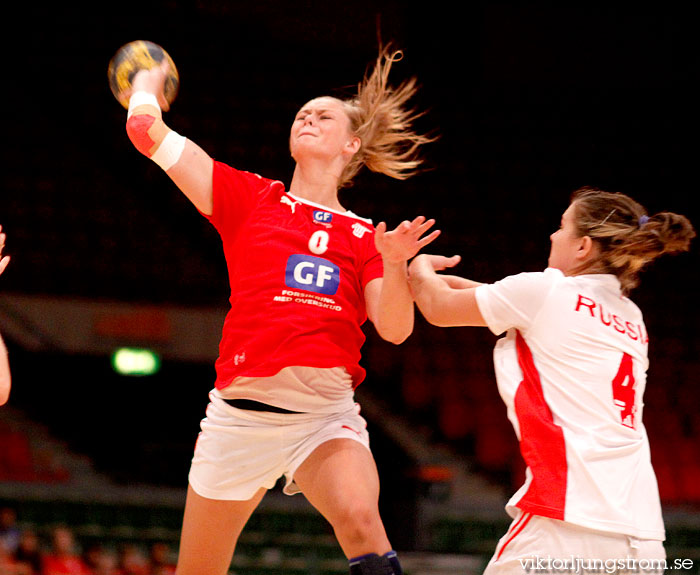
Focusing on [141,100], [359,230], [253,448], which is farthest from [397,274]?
[141,100]

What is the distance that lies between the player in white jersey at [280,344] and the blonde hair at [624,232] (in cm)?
51

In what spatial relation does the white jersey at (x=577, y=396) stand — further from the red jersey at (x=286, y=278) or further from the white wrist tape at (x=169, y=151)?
the white wrist tape at (x=169, y=151)

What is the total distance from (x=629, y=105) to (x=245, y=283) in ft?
36.1

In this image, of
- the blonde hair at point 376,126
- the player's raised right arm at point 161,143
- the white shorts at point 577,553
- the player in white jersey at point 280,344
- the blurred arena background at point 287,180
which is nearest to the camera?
the white shorts at point 577,553

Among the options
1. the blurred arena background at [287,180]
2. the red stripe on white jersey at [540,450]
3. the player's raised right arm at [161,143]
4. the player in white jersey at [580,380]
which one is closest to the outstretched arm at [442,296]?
the player in white jersey at [580,380]

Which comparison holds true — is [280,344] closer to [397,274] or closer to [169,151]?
[397,274]

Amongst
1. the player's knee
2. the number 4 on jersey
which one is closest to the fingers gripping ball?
the player's knee

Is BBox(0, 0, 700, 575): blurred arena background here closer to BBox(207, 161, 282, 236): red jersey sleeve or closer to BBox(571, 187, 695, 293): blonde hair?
BBox(207, 161, 282, 236): red jersey sleeve

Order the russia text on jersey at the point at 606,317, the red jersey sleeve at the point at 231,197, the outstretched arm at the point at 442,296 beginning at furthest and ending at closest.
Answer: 1. the red jersey sleeve at the point at 231,197
2. the outstretched arm at the point at 442,296
3. the russia text on jersey at the point at 606,317

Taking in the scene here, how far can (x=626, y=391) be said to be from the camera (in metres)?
2.66

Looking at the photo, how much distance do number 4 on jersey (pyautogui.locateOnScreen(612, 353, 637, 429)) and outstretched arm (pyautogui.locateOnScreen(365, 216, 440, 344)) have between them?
696mm

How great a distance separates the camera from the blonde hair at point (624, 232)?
276 cm

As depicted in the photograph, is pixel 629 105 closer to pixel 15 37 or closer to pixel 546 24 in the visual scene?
pixel 546 24

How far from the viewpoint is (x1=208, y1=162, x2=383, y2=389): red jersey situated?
3.17 meters
